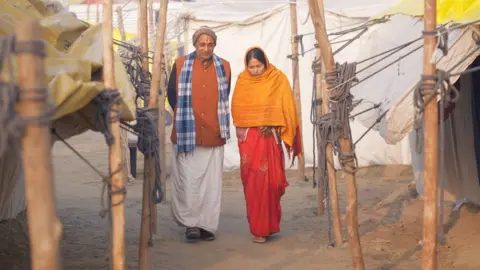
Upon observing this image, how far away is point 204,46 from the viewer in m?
6.96

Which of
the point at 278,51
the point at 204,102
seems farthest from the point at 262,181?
the point at 278,51

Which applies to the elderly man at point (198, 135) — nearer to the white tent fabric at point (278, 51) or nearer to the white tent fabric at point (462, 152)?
the white tent fabric at point (462, 152)

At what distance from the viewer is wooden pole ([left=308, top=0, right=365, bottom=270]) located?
5199 mm

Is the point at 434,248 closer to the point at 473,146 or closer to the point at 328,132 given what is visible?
the point at 328,132

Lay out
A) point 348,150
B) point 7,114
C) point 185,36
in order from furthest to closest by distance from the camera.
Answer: point 185,36, point 348,150, point 7,114

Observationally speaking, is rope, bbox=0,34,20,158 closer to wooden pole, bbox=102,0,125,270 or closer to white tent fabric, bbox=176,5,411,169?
wooden pole, bbox=102,0,125,270

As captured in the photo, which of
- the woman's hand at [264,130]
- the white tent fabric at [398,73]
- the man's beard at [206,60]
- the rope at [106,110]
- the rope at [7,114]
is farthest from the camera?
the woman's hand at [264,130]

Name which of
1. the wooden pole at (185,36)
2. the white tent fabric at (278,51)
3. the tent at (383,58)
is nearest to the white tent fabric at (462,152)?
the tent at (383,58)

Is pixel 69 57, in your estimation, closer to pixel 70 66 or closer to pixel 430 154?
pixel 70 66

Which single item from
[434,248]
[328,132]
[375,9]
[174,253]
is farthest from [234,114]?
[375,9]

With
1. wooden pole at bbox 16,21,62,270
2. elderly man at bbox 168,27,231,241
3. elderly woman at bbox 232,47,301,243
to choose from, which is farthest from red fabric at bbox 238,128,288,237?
wooden pole at bbox 16,21,62,270

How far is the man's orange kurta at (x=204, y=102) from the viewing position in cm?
700

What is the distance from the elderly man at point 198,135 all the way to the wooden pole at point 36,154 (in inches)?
160

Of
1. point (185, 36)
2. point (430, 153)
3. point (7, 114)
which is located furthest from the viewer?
point (185, 36)
